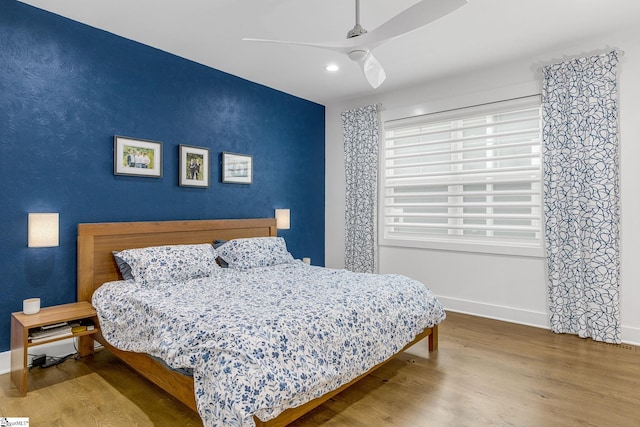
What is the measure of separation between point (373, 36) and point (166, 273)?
7.93ft

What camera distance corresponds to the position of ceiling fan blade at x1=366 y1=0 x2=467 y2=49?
5.83ft

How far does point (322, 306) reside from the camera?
228 cm

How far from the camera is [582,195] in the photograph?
3.37 metres

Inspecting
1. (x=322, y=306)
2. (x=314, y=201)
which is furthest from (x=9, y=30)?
(x=314, y=201)

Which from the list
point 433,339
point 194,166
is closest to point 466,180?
point 433,339

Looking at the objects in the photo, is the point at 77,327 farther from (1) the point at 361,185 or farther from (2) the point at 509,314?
(2) the point at 509,314

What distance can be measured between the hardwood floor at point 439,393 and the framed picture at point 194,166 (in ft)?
5.84

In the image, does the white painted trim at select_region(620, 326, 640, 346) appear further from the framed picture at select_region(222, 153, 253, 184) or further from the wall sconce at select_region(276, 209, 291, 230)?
the framed picture at select_region(222, 153, 253, 184)

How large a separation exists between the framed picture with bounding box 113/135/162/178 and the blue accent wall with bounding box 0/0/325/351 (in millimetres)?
60

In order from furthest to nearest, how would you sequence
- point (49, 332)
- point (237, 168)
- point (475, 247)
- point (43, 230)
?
point (237, 168) < point (475, 247) < point (43, 230) < point (49, 332)

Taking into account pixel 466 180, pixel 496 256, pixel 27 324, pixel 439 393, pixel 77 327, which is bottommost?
pixel 439 393

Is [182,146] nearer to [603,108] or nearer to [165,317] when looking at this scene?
[165,317]

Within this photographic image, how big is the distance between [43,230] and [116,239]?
56cm

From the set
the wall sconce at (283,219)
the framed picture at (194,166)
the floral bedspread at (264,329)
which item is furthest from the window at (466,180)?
the framed picture at (194,166)
